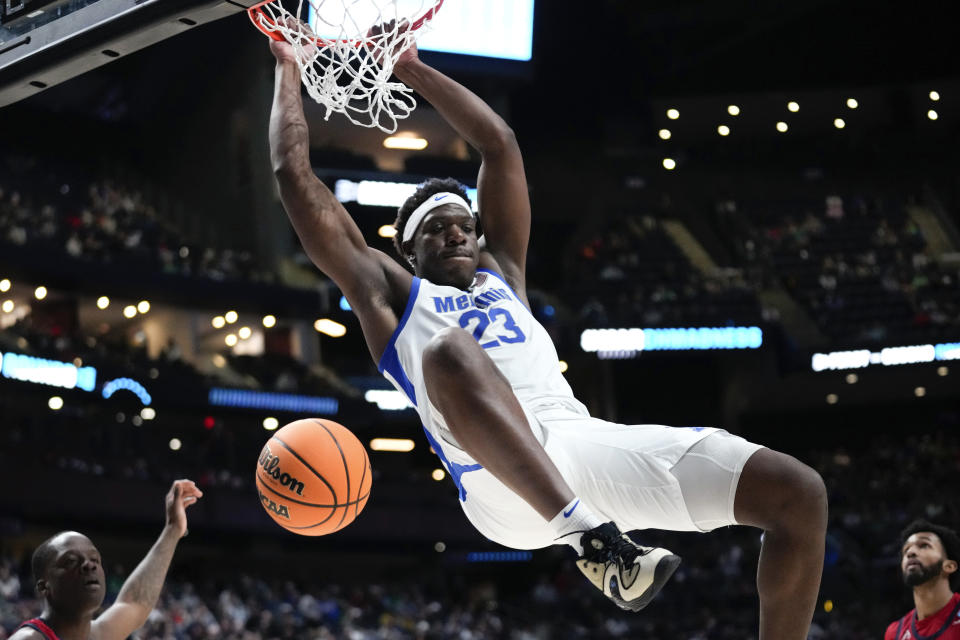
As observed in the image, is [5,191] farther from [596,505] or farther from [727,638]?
[596,505]

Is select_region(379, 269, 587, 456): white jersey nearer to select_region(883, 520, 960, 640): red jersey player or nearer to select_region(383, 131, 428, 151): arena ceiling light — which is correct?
select_region(883, 520, 960, 640): red jersey player

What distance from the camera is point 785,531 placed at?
3846 mm

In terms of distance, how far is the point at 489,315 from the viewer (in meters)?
4.34

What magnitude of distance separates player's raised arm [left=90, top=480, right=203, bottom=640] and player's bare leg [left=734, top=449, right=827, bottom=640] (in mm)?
2087

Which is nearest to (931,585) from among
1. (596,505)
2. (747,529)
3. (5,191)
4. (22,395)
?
(596,505)

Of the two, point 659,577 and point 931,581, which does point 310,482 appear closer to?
point 659,577

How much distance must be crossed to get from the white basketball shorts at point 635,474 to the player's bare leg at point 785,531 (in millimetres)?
60

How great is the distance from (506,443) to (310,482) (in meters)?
1.31

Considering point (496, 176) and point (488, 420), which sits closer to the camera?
point (488, 420)

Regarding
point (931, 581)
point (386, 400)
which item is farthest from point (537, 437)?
point (386, 400)

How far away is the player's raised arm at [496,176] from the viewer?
491 cm

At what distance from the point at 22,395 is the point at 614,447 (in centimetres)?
2061

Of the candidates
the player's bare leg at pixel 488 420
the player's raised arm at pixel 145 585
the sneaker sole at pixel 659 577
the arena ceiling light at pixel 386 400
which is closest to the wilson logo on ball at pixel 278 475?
the player's raised arm at pixel 145 585

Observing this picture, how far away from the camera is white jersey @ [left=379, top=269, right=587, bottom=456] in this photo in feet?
13.8
